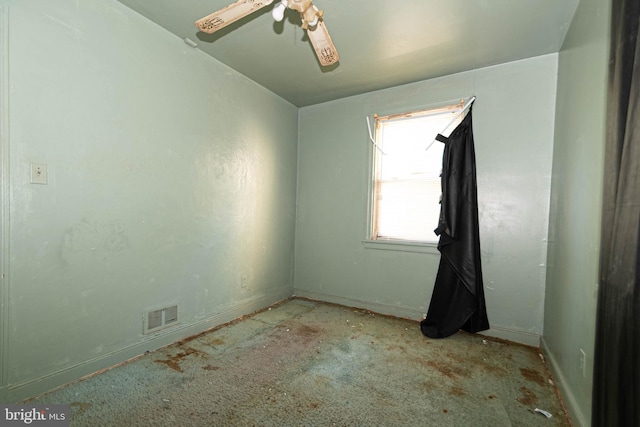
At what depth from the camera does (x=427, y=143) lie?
10.1ft

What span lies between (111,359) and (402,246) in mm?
2707

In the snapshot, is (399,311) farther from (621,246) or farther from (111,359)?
(111,359)

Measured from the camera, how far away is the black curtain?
958 millimetres

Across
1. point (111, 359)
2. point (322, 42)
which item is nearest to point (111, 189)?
point (111, 359)

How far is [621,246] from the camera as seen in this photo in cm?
102

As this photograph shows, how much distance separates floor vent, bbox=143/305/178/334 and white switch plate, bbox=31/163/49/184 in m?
1.14

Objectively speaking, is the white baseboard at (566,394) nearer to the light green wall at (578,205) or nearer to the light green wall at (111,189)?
the light green wall at (578,205)

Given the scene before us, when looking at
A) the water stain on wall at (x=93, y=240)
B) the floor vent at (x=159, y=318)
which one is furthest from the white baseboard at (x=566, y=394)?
the water stain on wall at (x=93, y=240)

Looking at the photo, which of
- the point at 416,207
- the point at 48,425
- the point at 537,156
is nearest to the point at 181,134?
the point at 48,425

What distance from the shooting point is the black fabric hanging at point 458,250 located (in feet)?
8.73

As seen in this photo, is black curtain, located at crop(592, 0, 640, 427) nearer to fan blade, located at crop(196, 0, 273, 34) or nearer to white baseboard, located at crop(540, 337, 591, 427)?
white baseboard, located at crop(540, 337, 591, 427)

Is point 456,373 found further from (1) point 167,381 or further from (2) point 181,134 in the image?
(2) point 181,134

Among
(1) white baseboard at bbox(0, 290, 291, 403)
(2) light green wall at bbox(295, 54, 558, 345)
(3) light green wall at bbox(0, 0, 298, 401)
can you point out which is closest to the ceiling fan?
(3) light green wall at bbox(0, 0, 298, 401)

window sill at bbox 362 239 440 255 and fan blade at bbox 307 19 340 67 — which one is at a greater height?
fan blade at bbox 307 19 340 67
